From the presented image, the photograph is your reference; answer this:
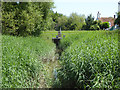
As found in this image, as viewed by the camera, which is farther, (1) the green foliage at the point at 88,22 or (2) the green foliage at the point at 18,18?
(1) the green foliage at the point at 88,22

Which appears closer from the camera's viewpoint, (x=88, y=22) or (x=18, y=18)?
(x=18, y=18)

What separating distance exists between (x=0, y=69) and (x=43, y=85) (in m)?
1.64

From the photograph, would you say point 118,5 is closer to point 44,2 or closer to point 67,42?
point 67,42

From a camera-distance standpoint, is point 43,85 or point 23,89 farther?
point 43,85

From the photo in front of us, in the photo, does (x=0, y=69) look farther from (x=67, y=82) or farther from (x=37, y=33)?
(x=37, y=33)

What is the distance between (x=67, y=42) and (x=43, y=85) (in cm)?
481

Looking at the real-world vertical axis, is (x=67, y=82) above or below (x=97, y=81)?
below

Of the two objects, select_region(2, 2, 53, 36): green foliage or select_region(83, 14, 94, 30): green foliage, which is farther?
select_region(83, 14, 94, 30): green foliage

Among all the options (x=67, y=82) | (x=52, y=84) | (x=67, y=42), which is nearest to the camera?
(x=67, y=82)

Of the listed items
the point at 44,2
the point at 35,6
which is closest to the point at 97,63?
the point at 35,6

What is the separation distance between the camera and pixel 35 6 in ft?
29.8

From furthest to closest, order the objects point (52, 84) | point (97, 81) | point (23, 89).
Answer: point (52, 84) → point (23, 89) → point (97, 81)

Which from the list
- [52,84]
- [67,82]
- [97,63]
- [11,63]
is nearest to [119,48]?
[97,63]

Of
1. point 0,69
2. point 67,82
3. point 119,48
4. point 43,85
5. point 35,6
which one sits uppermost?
point 35,6
